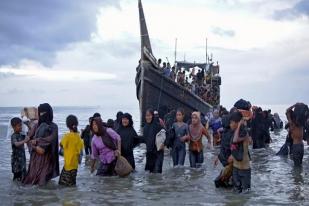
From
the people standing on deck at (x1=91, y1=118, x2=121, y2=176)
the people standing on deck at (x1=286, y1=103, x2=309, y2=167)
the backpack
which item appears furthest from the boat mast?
the backpack

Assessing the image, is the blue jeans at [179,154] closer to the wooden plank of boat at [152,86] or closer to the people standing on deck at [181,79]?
the wooden plank of boat at [152,86]

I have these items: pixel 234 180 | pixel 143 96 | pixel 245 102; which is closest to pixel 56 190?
pixel 234 180

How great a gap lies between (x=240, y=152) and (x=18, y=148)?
13.3 feet

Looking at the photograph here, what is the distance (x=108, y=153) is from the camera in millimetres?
9656

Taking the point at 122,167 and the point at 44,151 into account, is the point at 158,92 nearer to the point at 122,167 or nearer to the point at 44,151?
the point at 122,167

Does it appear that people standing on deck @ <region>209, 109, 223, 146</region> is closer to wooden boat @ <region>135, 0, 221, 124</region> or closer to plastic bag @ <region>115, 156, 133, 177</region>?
wooden boat @ <region>135, 0, 221, 124</region>

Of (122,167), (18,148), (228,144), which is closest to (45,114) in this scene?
(18,148)

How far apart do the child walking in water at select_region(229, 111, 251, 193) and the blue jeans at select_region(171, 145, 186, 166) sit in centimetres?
366

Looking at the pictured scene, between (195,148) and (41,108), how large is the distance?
401cm

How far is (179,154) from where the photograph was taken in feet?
38.9

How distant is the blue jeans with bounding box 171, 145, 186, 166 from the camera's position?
462 inches

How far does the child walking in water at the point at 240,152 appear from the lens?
25.5 ft

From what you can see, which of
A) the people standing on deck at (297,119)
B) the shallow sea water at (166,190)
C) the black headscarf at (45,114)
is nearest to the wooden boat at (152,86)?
the shallow sea water at (166,190)

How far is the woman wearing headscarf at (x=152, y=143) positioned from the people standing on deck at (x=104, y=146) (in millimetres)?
995
